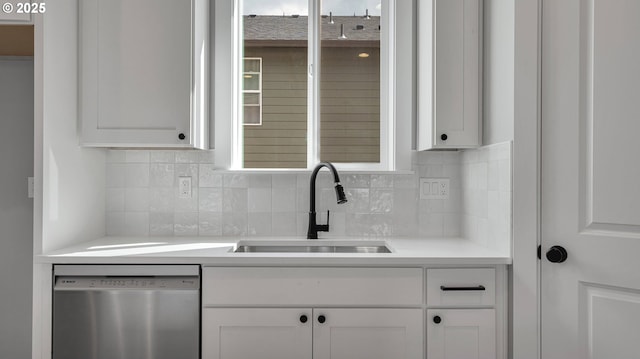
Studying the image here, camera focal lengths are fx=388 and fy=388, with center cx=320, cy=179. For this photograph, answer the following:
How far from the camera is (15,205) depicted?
1987 millimetres

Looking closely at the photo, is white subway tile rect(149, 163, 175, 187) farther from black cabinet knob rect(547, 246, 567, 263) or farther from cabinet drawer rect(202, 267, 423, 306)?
black cabinet knob rect(547, 246, 567, 263)

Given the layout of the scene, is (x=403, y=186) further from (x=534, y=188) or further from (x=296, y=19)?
(x=296, y=19)

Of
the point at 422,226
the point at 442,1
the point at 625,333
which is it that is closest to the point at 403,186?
the point at 422,226

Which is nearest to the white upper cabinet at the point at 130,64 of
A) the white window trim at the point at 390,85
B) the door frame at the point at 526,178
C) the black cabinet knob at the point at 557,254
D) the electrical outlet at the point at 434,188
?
the white window trim at the point at 390,85

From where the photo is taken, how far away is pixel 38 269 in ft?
5.07

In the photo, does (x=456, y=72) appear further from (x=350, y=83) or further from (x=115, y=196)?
(x=115, y=196)

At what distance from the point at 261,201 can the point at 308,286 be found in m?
0.70

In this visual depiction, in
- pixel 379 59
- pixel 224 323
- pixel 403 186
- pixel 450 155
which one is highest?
pixel 379 59

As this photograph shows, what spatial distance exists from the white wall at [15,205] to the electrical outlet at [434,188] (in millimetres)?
2064

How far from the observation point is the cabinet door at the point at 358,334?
1565 mm

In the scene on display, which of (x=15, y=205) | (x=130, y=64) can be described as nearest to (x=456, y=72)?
(x=130, y=64)

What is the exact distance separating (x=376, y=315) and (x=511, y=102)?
1012mm

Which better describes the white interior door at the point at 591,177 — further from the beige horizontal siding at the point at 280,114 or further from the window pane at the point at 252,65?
the window pane at the point at 252,65

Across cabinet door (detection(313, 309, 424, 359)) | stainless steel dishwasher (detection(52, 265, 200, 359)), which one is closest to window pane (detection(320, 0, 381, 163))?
cabinet door (detection(313, 309, 424, 359))
